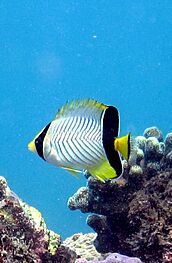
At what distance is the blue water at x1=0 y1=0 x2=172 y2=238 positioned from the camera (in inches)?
4146

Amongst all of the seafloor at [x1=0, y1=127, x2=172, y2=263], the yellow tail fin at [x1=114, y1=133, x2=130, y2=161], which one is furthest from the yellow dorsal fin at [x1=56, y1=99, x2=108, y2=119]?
the seafloor at [x1=0, y1=127, x2=172, y2=263]

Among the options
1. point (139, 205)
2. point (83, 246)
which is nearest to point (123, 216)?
point (139, 205)

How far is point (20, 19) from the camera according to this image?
4112 inches

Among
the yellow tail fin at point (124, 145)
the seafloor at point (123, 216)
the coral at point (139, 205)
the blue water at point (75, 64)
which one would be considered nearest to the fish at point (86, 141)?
the yellow tail fin at point (124, 145)

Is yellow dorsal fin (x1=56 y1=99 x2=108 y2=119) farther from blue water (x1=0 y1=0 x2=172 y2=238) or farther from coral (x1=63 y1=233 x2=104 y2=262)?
blue water (x1=0 y1=0 x2=172 y2=238)

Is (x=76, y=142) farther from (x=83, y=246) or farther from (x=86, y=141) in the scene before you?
(x=83, y=246)

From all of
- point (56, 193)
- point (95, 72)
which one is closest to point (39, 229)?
point (56, 193)

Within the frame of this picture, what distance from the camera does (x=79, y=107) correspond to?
245 cm

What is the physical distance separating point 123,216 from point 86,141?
3.83m

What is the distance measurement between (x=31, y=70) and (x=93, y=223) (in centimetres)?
10783

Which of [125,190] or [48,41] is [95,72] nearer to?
[48,41]

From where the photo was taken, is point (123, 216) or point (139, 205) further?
point (123, 216)

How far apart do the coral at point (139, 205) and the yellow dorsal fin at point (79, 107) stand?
294cm

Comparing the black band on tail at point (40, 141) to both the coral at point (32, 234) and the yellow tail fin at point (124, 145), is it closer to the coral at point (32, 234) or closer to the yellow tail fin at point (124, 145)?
the yellow tail fin at point (124, 145)
